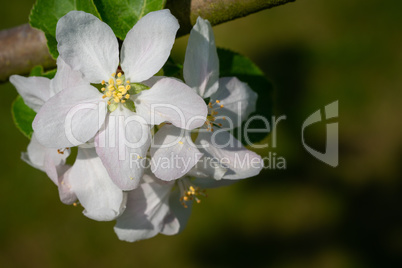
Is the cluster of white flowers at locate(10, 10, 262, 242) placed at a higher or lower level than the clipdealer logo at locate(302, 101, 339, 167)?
higher

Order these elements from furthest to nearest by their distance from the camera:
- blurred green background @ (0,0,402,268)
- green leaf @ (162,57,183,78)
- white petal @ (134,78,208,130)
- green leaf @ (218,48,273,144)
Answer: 1. blurred green background @ (0,0,402,268)
2. green leaf @ (218,48,273,144)
3. green leaf @ (162,57,183,78)
4. white petal @ (134,78,208,130)

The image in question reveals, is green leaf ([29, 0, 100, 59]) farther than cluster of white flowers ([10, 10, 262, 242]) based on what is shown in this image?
Yes

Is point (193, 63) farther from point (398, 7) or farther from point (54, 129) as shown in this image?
point (398, 7)

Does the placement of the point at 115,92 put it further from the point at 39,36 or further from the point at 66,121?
the point at 39,36

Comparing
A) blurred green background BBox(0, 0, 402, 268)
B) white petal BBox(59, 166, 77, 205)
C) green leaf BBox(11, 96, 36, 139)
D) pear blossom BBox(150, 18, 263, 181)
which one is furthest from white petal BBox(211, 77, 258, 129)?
blurred green background BBox(0, 0, 402, 268)

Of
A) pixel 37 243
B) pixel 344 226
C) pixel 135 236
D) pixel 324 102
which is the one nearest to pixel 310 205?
pixel 344 226

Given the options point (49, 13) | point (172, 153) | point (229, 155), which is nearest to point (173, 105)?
point (172, 153)

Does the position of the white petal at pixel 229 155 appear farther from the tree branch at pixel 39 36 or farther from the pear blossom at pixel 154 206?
the tree branch at pixel 39 36

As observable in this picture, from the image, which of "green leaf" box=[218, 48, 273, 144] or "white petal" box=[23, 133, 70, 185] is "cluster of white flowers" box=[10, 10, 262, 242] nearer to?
"white petal" box=[23, 133, 70, 185]
